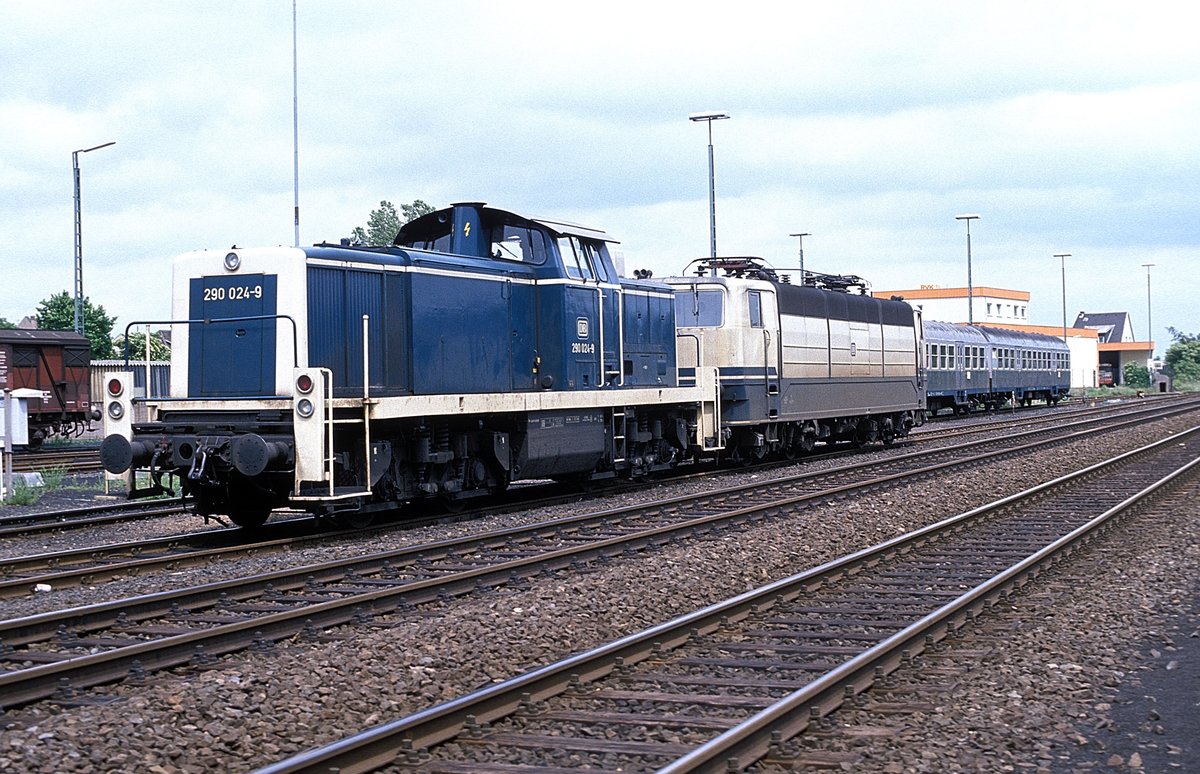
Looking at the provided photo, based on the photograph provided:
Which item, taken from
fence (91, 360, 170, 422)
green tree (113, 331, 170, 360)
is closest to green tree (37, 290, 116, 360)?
green tree (113, 331, 170, 360)

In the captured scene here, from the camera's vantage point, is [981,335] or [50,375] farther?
[981,335]

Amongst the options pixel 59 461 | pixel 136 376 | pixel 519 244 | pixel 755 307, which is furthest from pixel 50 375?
pixel 519 244

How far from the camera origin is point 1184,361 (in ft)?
332

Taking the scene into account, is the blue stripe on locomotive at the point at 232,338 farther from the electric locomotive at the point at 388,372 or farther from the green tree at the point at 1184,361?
the green tree at the point at 1184,361

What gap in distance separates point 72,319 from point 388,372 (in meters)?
34.8

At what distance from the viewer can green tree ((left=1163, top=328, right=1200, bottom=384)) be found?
323 feet

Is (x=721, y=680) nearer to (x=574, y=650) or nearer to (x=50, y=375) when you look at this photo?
(x=574, y=650)

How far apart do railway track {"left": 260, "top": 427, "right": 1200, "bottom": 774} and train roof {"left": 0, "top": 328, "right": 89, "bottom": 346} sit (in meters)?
24.4

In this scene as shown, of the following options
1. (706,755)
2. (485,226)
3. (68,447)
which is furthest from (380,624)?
(68,447)

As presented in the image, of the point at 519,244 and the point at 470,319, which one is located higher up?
the point at 519,244

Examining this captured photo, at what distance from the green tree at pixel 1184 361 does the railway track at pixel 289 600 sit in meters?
94.9

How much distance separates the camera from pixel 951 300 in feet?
282

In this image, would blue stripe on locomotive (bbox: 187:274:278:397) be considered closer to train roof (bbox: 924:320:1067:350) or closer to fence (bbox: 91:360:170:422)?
fence (bbox: 91:360:170:422)

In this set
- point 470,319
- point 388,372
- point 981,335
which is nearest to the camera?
point 388,372
